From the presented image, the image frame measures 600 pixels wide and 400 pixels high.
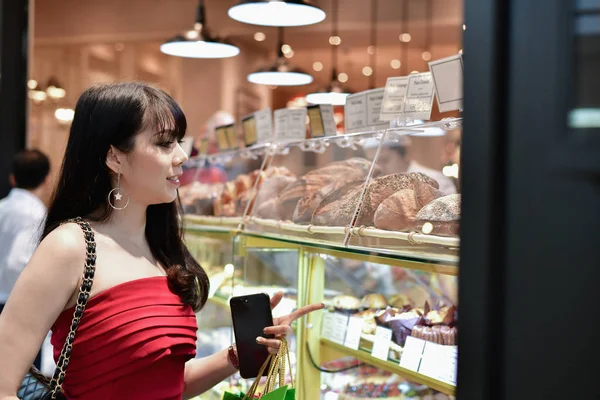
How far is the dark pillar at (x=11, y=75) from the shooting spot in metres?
5.21

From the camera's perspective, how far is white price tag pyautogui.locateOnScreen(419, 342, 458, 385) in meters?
1.76

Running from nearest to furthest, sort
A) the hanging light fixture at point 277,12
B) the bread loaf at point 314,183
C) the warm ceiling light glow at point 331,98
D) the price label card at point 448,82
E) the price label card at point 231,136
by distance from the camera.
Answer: the price label card at point 448,82, the bread loaf at point 314,183, the warm ceiling light glow at point 331,98, the hanging light fixture at point 277,12, the price label card at point 231,136

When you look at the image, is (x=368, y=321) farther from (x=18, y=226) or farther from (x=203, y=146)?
(x=18, y=226)

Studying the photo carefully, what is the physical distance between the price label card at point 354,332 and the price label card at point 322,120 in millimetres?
734

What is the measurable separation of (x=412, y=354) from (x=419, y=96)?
0.77 metres

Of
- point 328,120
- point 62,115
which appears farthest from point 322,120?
point 62,115

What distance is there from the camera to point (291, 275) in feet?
7.84

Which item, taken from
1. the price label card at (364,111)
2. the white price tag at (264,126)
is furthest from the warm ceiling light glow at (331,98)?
the white price tag at (264,126)

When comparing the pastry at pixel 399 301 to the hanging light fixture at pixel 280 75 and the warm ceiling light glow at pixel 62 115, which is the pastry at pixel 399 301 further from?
the warm ceiling light glow at pixel 62 115

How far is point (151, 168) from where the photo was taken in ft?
5.44

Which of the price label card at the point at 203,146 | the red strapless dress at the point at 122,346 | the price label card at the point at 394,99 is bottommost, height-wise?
the red strapless dress at the point at 122,346

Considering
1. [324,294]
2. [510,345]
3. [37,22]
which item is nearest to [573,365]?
[510,345]

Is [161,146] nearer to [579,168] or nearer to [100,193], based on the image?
[100,193]

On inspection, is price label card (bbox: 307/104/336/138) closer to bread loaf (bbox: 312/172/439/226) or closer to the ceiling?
bread loaf (bbox: 312/172/439/226)
